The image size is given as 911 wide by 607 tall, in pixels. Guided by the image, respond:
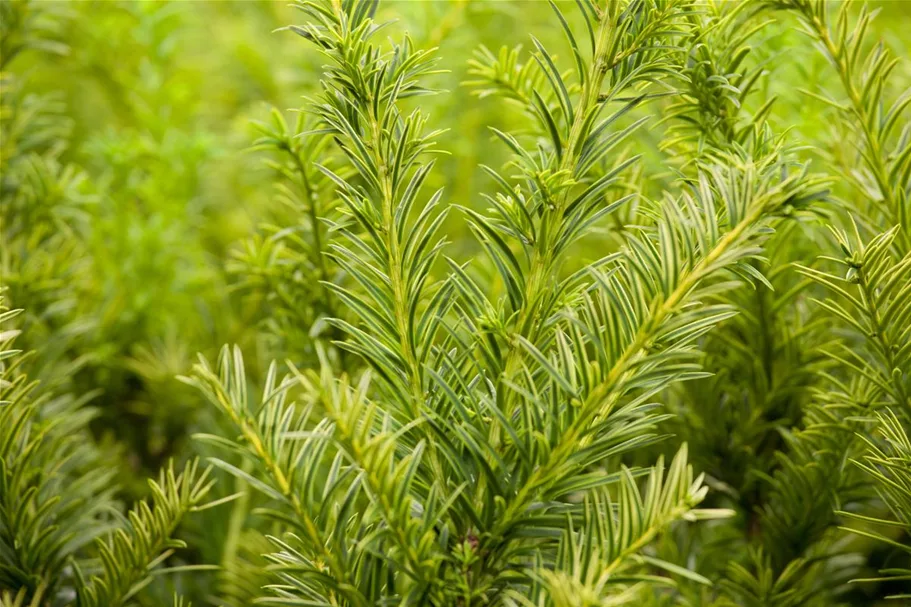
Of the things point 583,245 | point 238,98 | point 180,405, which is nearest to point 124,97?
point 238,98

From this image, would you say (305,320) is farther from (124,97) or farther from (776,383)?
(124,97)

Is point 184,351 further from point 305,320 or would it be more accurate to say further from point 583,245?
point 583,245

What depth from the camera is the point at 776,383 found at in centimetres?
38

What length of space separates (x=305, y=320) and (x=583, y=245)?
0.97 feet

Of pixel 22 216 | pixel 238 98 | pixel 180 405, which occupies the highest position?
pixel 238 98

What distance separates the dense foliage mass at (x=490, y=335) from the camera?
0.24 meters

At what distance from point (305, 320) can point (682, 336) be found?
0.22m

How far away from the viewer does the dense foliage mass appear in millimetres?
243

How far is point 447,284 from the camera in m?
Answer: 0.29

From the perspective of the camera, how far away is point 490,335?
0.28 meters

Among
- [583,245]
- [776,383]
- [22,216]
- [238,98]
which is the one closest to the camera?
[776,383]

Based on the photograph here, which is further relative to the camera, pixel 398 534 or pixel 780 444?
pixel 780 444

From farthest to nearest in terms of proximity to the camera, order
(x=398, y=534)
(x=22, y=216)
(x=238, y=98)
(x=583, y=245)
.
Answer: (x=238, y=98)
(x=583, y=245)
(x=22, y=216)
(x=398, y=534)

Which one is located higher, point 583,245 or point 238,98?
point 238,98
